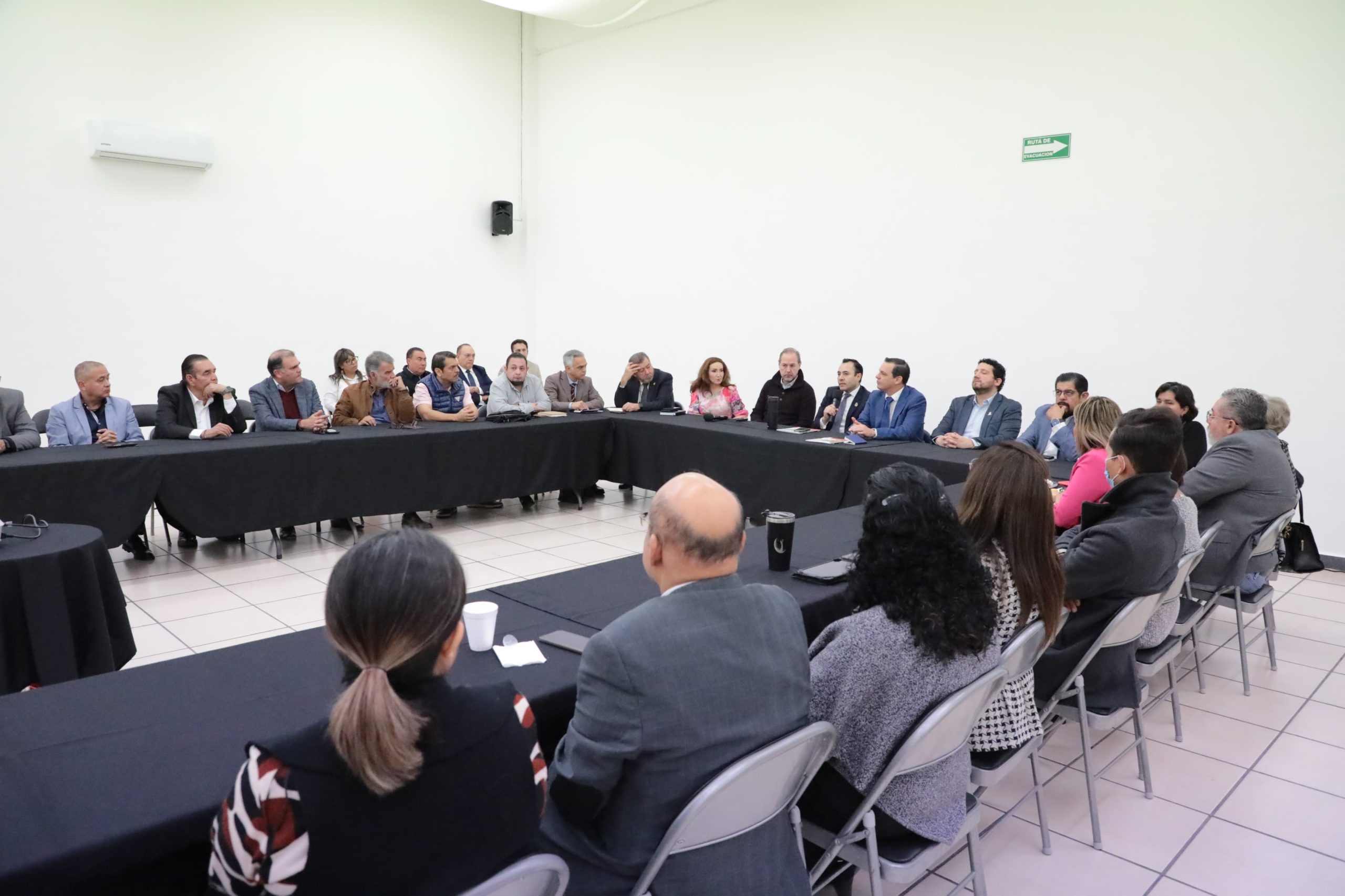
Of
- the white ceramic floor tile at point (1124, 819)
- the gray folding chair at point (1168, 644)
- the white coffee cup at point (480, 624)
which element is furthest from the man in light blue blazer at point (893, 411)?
the white coffee cup at point (480, 624)

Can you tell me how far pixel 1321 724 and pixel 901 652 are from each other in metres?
2.53

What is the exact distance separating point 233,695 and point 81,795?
358 mm

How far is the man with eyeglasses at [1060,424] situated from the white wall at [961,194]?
620mm

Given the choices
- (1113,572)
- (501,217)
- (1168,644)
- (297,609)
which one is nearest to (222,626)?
(297,609)

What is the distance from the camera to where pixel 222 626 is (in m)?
3.87

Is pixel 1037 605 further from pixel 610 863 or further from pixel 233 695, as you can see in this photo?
pixel 233 695

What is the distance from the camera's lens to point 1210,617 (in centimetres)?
439

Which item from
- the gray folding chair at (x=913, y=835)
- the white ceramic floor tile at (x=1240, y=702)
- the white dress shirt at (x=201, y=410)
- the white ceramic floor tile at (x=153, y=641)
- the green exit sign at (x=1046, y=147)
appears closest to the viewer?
the gray folding chair at (x=913, y=835)

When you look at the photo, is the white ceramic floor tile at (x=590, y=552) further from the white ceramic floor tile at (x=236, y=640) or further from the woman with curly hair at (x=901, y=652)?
the woman with curly hair at (x=901, y=652)

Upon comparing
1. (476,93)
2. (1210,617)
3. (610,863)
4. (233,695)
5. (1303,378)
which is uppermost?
(476,93)

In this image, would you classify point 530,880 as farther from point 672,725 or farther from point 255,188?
point 255,188

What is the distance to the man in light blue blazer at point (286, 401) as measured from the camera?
5.40m

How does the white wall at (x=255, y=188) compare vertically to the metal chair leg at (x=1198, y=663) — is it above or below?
above

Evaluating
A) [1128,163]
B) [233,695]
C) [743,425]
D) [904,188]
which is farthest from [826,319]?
[233,695]
